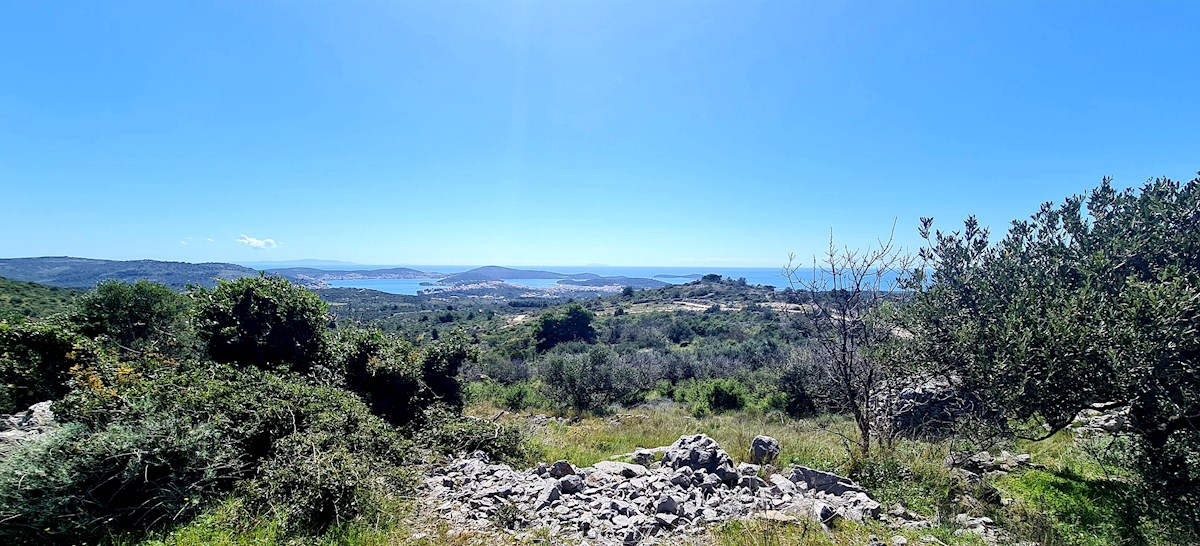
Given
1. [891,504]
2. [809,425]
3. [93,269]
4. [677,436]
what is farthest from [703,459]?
[93,269]

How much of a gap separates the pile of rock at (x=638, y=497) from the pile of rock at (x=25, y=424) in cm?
462

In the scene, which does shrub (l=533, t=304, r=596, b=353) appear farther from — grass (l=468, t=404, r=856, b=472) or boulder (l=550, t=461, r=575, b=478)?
boulder (l=550, t=461, r=575, b=478)

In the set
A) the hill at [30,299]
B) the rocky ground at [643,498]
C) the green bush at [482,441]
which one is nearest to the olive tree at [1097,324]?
the rocky ground at [643,498]

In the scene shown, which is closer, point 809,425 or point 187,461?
point 187,461

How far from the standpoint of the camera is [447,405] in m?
9.81

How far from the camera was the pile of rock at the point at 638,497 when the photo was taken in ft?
16.7

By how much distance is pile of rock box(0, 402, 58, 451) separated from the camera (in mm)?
5281

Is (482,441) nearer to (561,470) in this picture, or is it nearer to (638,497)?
(561,470)

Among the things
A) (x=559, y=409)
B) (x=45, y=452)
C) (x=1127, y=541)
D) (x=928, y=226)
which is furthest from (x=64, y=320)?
(x=1127, y=541)

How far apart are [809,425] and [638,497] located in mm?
7007

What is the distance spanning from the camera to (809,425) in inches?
431

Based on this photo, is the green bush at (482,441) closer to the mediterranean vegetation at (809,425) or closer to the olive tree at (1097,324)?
the mediterranean vegetation at (809,425)

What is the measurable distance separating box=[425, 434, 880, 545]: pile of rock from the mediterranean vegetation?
0.29m

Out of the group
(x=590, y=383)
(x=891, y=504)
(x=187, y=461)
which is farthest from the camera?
(x=590, y=383)
